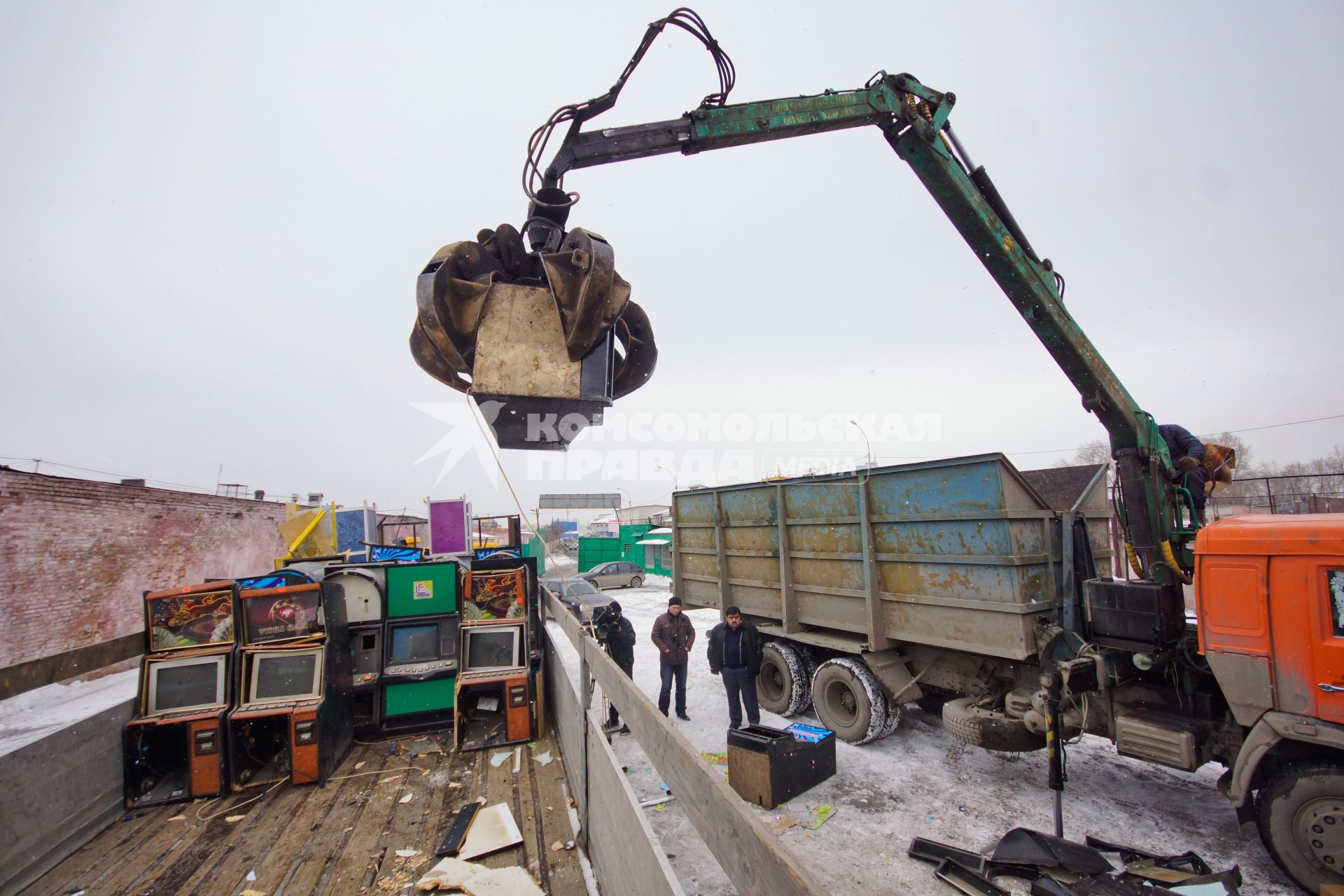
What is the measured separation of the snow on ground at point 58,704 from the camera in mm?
7230

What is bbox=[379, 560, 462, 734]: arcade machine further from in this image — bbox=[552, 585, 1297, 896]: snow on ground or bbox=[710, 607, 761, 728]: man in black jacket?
bbox=[710, 607, 761, 728]: man in black jacket

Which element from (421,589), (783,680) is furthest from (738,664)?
(421,589)

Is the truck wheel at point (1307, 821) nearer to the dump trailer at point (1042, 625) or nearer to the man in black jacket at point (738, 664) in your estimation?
the dump trailer at point (1042, 625)

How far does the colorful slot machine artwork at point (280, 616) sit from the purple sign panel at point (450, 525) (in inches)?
511

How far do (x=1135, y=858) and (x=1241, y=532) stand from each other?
2.35m

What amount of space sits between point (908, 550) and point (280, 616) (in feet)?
19.0

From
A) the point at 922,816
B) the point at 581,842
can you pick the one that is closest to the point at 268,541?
the point at 581,842

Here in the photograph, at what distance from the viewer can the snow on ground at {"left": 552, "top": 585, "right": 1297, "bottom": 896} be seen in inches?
160

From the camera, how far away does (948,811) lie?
4824 millimetres

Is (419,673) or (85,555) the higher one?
(85,555)

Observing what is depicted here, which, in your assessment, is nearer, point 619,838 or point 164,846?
point 619,838

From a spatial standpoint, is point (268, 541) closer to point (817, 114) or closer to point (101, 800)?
point (101, 800)

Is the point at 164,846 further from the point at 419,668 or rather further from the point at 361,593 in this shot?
the point at 361,593

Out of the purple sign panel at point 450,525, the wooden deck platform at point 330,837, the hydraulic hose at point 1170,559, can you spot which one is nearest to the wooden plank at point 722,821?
the wooden deck platform at point 330,837
